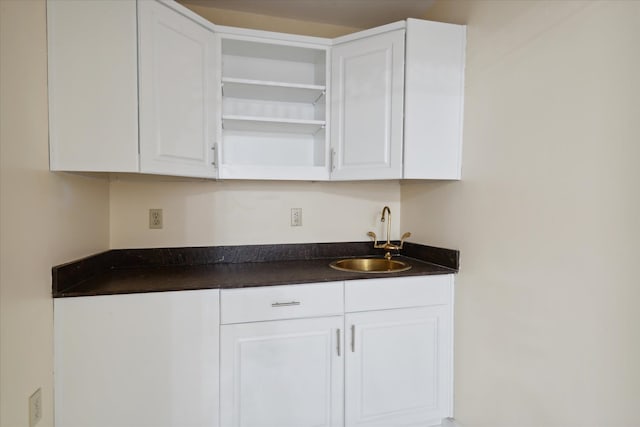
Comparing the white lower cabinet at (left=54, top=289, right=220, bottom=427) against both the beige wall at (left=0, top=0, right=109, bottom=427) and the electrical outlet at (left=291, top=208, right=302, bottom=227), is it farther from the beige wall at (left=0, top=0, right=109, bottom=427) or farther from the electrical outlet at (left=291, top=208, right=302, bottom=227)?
the electrical outlet at (left=291, top=208, right=302, bottom=227)

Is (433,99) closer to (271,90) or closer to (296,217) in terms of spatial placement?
(271,90)

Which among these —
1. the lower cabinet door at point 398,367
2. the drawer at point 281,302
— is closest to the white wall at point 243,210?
the drawer at point 281,302

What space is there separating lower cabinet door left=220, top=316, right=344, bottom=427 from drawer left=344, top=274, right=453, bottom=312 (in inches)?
5.7

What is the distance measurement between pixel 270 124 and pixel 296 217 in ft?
2.02

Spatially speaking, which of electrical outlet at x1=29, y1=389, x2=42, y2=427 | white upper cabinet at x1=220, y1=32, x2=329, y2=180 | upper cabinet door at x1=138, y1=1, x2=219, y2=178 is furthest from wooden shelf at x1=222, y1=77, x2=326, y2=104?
electrical outlet at x1=29, y1=389, x2=42, y2=427

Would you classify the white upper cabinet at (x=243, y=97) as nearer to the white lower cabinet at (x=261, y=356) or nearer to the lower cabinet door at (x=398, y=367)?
the white lower cabinet at (x=261, y=356)

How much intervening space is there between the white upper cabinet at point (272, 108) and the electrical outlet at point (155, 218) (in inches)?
19.8

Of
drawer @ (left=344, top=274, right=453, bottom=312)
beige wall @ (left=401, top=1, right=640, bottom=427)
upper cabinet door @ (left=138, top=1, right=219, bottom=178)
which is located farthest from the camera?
drawer @ (left=344, top=274, right=453, bottom=312)

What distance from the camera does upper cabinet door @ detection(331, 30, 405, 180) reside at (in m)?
1.68

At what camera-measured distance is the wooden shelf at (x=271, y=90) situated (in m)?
1.73

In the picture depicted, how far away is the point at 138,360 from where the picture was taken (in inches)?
52.9

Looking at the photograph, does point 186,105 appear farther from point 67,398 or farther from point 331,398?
point 331,398

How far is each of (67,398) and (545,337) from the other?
192cm

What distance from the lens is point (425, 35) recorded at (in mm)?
1642
